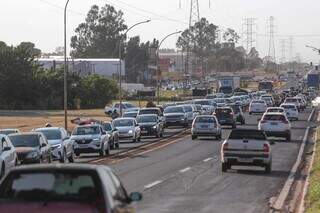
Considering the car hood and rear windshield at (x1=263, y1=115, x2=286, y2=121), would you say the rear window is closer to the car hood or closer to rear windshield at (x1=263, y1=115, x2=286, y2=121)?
rear windshield at (x1=263, y1=115, x2=286, y2=121)

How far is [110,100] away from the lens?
391ft

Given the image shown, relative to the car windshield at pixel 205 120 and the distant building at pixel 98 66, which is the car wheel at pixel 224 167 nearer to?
the car windshield at pixel 205 120

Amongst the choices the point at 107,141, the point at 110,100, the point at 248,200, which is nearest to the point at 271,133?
the point at 107,141

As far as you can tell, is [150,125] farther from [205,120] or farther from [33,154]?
[33,154]

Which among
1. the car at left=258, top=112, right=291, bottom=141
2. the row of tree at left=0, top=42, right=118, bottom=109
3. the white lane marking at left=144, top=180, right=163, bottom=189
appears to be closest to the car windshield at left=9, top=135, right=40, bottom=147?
the white lane marking at left=144, top=180, right=163, bottom=189

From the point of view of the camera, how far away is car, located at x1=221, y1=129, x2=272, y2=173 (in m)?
28.9

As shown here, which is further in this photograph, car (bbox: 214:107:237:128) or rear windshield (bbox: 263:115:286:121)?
car (bbox: 214:107:237:128)

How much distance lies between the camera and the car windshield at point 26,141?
94.5ft

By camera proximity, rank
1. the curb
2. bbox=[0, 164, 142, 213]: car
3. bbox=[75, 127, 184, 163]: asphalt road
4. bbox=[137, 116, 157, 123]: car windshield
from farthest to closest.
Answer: bbox=[137, 116, 157, 123]: car windshield, bbox=[75, 127, 184, 163]: asphalt road, the curb, bbox=[0, 164, 142, 213]: car

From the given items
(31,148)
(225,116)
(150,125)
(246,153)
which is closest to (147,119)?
(150,125)

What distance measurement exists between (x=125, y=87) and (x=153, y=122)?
10642cm

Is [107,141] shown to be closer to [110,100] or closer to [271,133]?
[271,133]

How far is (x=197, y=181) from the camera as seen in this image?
83.5 feet

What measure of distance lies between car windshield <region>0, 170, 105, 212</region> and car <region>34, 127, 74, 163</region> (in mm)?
22868
